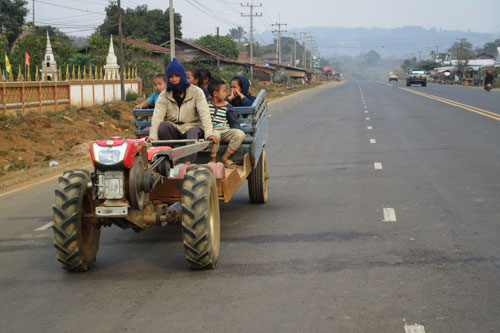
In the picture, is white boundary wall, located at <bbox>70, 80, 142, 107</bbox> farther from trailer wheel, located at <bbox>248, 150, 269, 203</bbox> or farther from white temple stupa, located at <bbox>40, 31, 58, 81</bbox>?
trailer wheel, located at <bbox>248, 150, 269, 203</bbox>

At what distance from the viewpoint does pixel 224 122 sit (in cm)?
922

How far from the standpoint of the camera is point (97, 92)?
1395 inches

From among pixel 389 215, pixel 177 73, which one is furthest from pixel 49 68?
pixel 389 215

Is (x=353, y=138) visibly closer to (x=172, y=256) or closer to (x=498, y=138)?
(x=498, y=138)

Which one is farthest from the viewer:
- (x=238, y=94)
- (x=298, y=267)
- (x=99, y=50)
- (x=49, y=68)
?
(x=99, y=50)

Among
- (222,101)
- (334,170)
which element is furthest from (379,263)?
(334,170)

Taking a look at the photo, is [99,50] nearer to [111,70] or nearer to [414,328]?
[111,70]

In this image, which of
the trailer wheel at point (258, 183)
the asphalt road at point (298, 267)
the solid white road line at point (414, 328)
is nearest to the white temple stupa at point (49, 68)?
the asphalt road at point (298, 267)

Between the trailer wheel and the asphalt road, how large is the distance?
219mm

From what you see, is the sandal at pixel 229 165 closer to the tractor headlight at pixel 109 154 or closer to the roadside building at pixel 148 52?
the tractor headlight at pixel 109 154

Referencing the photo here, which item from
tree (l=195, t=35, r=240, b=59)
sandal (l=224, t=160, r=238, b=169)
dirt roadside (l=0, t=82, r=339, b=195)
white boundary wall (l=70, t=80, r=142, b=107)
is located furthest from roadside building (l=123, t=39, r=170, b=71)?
sandal (l=224, t=160, r=238, b=169)

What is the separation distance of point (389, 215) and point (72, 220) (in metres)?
4.71

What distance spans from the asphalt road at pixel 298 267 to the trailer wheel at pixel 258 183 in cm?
22

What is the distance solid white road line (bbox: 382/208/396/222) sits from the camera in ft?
29.8
